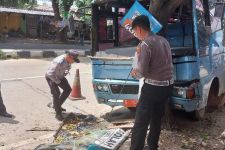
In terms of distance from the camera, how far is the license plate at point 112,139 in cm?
497

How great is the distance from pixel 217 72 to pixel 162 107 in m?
2.91

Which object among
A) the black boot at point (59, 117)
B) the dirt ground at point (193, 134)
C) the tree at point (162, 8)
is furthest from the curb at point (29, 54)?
the tree at point (162, 8)

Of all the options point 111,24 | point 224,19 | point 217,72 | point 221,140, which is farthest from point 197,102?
point 111,24

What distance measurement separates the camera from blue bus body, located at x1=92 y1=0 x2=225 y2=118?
6.04 meters

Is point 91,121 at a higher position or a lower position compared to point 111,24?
lower

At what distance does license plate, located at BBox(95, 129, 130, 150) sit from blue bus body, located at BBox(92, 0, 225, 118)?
3.61ft

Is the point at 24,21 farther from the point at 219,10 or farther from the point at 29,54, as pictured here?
the point at 219,10

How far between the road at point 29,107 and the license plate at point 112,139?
3.38 feet

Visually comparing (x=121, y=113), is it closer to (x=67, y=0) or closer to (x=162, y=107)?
(x=162, y=107)

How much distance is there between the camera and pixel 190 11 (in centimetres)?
648

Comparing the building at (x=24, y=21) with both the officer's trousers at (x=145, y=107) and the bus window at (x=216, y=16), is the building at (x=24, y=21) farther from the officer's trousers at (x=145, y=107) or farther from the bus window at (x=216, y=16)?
the officer's trousers at (x=145, y=107)

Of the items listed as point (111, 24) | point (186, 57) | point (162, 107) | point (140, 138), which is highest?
point (111, 24)

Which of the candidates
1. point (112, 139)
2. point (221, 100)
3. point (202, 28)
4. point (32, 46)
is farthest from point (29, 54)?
point (112, 139)

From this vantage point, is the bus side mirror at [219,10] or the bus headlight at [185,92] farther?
the bus side mirror at [219,10]
